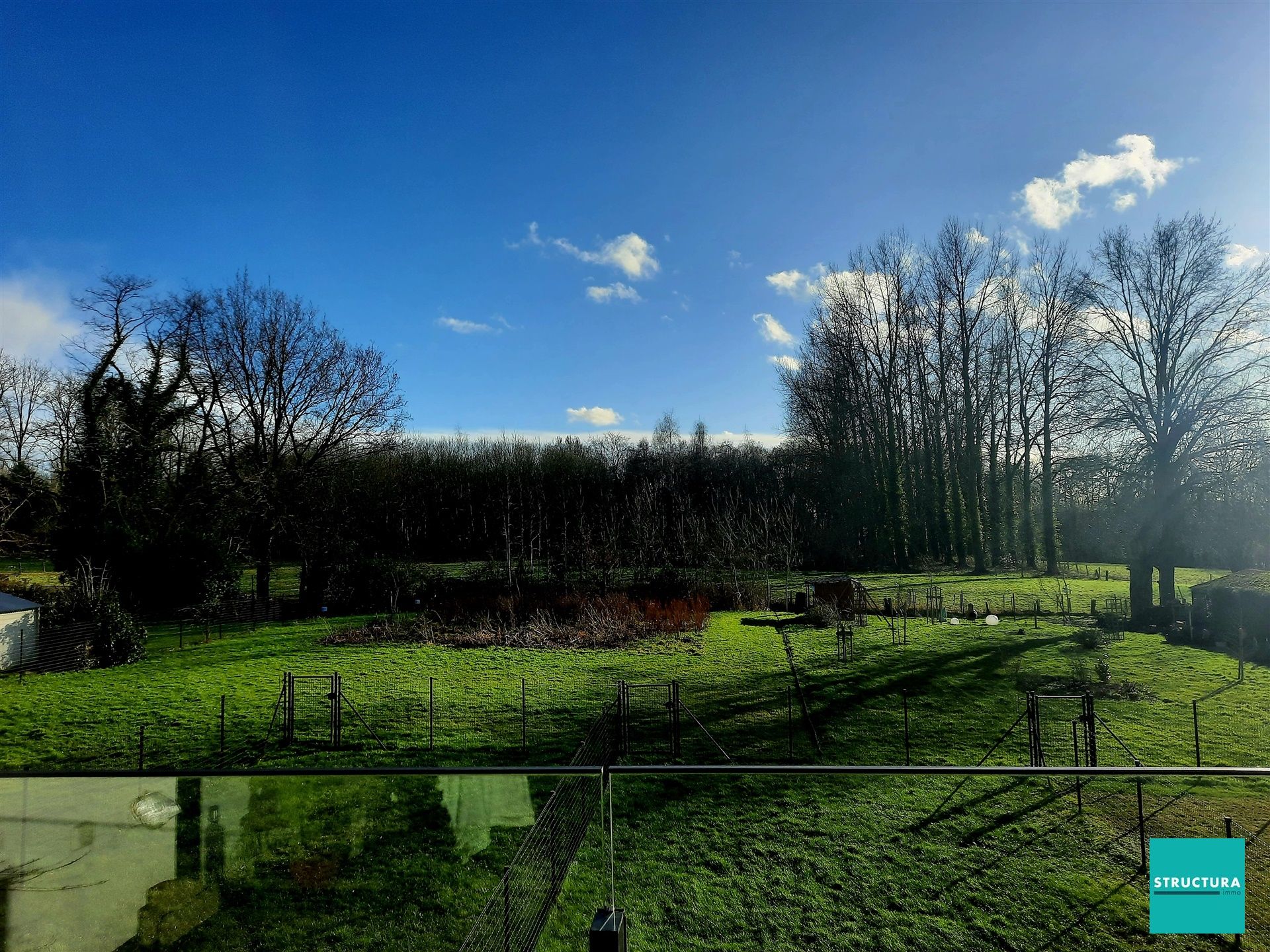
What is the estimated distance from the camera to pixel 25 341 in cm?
1251

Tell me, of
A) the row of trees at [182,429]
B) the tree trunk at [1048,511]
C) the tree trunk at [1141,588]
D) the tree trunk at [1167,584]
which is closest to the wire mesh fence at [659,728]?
the tree trunk at [1141,588]

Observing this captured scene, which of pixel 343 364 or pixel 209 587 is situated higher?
pixel 343 364

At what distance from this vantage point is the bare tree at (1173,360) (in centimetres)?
949

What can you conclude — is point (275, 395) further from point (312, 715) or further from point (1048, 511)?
point (1048, 511)

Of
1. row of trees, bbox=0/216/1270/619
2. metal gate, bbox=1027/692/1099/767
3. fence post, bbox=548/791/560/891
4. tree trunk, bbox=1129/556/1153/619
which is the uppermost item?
row of trees, bbox=0/216/1270/619

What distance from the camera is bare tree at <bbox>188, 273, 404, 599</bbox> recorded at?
12.9m

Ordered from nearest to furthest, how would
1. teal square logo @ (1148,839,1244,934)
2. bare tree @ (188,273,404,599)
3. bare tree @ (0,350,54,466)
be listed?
teal square logo @ (1148,839,1244,934)
bare tree @ (0,350,54,466)
bare tree @ (188,273,404,599)

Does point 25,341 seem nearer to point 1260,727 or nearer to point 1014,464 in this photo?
point 1260,727

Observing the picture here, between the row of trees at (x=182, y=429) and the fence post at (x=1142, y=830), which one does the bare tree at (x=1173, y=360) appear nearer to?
the fence post at (x=1142, y=830)

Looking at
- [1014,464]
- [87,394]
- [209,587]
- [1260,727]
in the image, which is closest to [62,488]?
[87,394]

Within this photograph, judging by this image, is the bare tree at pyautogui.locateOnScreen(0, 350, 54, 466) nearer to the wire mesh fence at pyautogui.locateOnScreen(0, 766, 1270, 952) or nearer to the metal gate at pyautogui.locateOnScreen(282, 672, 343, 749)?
the metal gate at pyautogui.locateOnScreen(282, 672, 343, 749)

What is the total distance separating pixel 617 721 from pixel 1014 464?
15218 millimetres

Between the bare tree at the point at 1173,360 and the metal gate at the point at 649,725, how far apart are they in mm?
8464

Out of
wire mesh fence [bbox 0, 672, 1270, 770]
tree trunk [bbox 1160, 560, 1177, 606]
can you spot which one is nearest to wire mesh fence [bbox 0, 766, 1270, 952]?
wire mesh fence [bbox 0, 672, 1270, 770]
